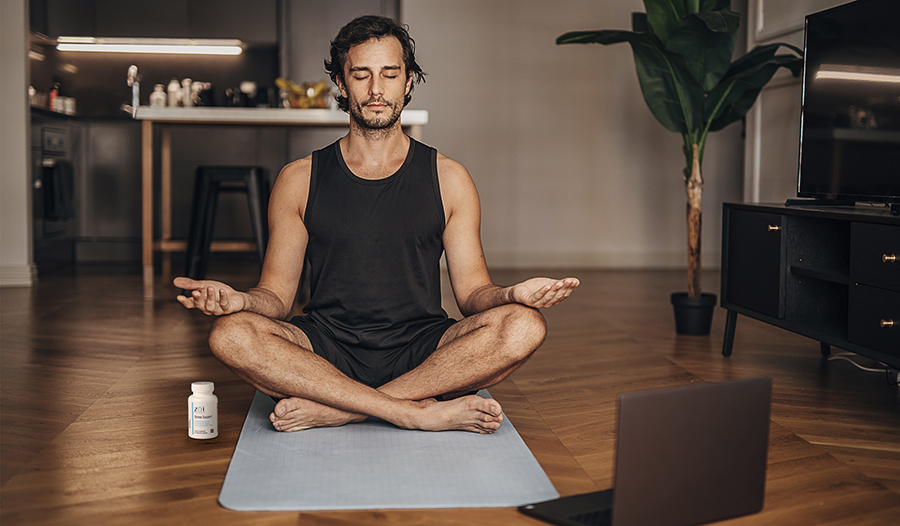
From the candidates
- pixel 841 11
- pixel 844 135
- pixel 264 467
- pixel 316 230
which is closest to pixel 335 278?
pixel 316 230

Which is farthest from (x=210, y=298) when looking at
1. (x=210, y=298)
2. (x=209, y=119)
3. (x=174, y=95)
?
(x=174, y=95)

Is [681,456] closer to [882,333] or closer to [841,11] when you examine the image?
[882,333]

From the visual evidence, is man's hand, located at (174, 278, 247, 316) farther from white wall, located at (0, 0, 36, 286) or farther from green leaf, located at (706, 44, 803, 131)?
white wall, located at (0, 0, 36, 286)

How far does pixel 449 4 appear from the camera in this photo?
559 cm

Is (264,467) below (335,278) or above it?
below

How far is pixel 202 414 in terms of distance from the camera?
179cm

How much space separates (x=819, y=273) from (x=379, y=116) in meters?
1.45

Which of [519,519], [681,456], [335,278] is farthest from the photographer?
[335,278]

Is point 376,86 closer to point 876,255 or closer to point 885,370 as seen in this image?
Result: point 876,255

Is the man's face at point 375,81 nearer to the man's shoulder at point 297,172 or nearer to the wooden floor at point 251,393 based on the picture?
the man's shoulder at point 297,172

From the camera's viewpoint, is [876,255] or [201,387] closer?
[201,387]

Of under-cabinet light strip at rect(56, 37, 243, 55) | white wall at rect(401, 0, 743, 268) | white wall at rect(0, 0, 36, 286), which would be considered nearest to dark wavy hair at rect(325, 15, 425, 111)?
white wall at rect(0, 0, 36, 286)

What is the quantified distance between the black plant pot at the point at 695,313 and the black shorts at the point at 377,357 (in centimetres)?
163

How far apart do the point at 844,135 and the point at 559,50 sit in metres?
3.46
